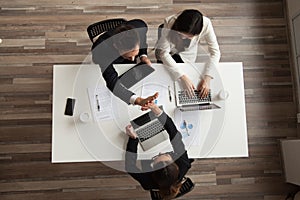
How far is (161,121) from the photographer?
68.2 inches

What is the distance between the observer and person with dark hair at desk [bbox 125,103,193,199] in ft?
5.49

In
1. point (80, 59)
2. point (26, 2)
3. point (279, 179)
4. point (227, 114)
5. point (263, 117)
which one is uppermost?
point (26, 2)

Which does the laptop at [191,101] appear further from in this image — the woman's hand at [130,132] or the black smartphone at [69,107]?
the black smartphone at [69,107]

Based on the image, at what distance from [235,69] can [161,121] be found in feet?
1.51

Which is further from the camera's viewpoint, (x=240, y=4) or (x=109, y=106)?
(x=240, y=4)

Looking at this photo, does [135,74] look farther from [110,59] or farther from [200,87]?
[200,87]

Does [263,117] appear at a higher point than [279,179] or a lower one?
higher

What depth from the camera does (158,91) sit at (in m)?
1.81

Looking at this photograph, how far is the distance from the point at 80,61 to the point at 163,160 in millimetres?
1056

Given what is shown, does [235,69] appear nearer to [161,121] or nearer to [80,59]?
[161,121]

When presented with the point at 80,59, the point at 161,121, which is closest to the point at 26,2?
the point at 80,59

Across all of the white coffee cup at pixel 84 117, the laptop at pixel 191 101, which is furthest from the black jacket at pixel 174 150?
the white coffee cup at pixel 84 117

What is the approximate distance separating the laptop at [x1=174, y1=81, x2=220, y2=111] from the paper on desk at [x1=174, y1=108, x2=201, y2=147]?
0.09 ft

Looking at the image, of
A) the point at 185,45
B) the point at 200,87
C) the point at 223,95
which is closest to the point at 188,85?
the point at 200,87
